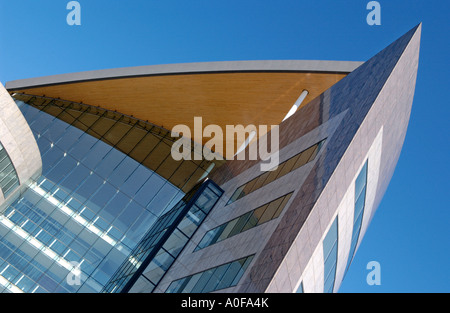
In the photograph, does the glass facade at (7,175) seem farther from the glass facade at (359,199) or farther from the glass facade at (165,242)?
the glass facade at (359,199)

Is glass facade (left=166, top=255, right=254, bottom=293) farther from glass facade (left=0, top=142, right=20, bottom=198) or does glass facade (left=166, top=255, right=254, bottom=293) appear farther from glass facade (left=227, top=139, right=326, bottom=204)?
glass facade (left=0, top=142, right=20, bottom=198)

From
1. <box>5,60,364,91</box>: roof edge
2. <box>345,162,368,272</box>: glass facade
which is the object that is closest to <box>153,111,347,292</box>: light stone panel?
<box>345,162,368,272</box>: glass facade

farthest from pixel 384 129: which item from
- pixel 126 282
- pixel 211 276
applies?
pixel 126 282

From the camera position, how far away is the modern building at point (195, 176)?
51.2ft

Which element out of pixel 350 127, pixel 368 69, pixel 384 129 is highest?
pixel 368 69

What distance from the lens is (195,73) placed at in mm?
27219

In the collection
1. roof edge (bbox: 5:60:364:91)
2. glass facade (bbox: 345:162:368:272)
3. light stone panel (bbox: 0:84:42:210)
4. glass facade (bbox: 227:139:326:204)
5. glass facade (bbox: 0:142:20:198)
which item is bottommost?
glass facade (bbox: 0:142:20:198)

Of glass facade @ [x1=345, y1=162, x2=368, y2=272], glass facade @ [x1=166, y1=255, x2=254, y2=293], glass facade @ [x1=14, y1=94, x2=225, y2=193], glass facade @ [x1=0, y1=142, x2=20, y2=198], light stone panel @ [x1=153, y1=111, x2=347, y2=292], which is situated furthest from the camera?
glass facade @ [x1=14, y1=94, x2=225, y2=193]

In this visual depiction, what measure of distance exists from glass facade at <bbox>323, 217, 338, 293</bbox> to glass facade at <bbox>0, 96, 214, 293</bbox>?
36.8 feet

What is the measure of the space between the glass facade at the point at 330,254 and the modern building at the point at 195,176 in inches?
4.1

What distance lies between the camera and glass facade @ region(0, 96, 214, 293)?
22891mm

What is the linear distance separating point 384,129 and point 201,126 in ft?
47.6
